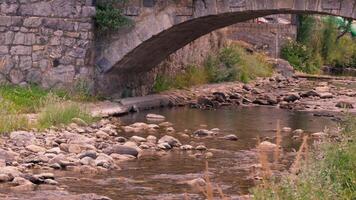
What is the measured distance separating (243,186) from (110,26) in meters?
7.80

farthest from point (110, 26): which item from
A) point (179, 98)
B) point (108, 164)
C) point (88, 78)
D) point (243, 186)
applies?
point (243, 186)

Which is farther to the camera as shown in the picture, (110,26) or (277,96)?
(277,96)

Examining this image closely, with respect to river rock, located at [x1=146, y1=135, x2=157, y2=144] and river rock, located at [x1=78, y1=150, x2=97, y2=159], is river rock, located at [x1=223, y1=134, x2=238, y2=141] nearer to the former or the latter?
river rock, located at [x1=146, y1=135, x2=157, y2=144]

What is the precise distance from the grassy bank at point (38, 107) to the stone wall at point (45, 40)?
377 mm

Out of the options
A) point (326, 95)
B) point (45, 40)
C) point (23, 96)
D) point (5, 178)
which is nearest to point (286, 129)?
point (23, 96)

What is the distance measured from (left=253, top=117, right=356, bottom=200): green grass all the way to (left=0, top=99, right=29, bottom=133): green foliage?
18.0ft

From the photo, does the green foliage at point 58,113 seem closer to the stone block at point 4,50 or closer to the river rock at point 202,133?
the river rock at point 202,133

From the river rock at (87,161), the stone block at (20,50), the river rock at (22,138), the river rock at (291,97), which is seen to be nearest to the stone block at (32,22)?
the stone block at (20,50)

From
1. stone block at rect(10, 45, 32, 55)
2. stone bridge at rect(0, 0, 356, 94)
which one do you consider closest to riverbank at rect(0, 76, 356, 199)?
stone bridge at rect(0, 0, 356, 94)

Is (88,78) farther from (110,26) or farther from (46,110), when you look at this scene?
(46,110)

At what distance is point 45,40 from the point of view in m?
17.2

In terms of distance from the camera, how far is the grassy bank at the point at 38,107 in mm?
13328

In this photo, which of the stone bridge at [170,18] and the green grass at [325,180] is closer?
the green grass at [325,180]

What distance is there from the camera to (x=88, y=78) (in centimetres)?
1738
